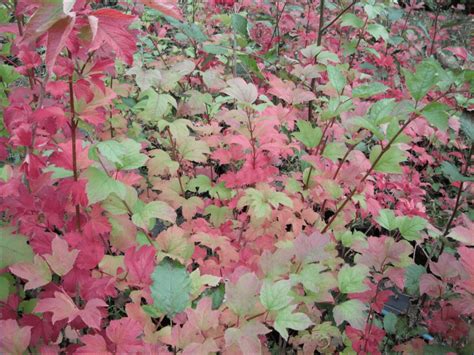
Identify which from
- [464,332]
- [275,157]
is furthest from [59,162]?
[464,332]

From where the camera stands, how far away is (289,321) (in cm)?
92

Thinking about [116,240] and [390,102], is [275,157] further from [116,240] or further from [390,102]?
[116,240]

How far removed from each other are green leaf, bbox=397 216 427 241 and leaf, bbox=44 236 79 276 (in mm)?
1058

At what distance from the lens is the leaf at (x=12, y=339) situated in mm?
900

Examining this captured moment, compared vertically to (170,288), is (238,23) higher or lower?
higher

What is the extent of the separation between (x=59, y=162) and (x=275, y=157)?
2.76 feet

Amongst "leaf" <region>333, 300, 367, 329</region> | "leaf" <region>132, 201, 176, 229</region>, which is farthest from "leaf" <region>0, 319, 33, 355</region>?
"leaf" <region>333, 300, 367, 329</region>

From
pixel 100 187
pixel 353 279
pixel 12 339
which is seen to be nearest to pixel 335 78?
pixel 353 279

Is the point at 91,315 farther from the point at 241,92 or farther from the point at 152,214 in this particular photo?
the point at 241,92

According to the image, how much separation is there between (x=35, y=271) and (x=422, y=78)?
1118mm

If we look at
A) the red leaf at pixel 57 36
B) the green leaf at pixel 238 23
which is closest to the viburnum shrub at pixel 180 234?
the red leaf at pixel 57 36

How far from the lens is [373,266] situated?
53.5 inches

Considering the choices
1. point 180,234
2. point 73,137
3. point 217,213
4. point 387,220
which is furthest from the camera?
point 217,213

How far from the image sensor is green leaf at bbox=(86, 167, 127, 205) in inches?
40.6
